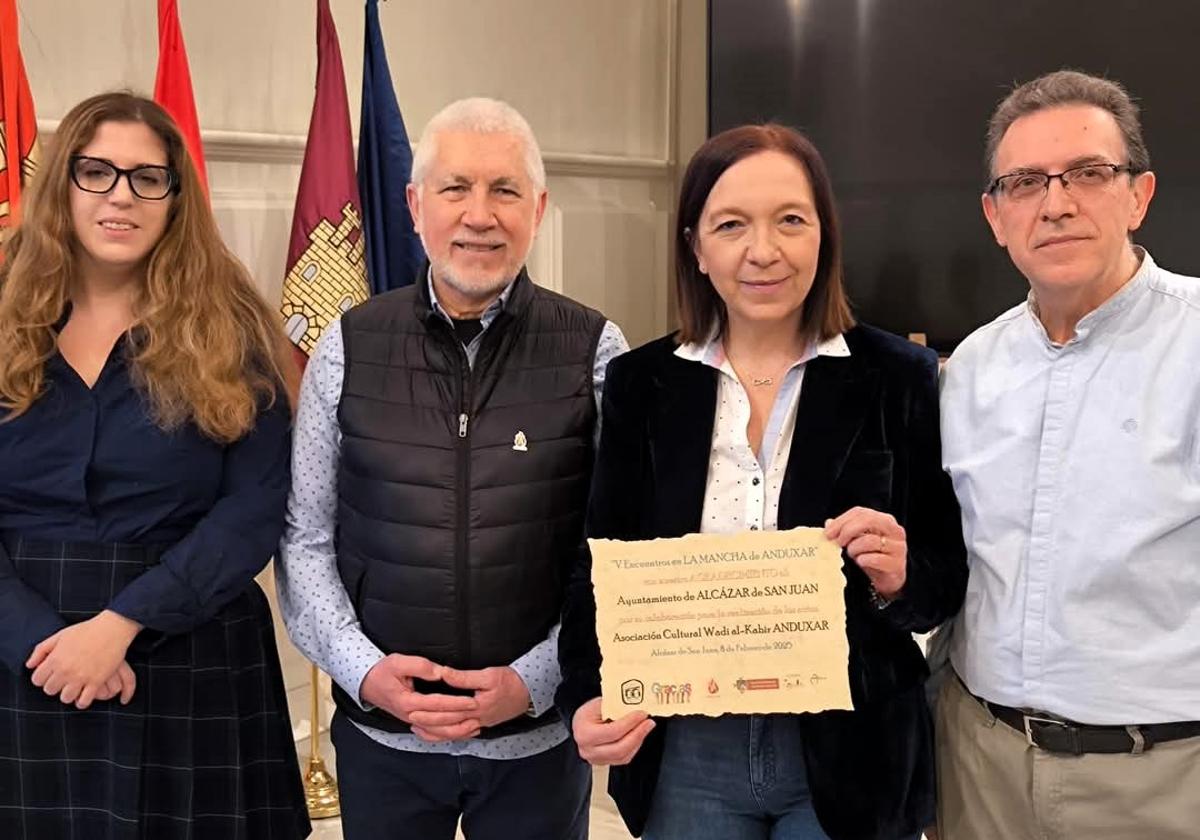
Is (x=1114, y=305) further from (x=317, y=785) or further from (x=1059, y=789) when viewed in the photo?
(x=317, y=785)

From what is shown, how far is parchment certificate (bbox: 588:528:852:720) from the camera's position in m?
1.39

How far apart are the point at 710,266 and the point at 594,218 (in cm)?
315

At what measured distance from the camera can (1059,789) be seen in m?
1.40

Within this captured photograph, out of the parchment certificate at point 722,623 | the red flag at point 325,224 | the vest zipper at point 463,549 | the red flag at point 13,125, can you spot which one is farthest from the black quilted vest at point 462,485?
the red flag at point 325,224

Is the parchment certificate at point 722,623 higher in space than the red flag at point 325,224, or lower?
lower

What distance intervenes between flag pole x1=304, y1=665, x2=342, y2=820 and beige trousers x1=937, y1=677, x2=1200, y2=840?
1.95 metres

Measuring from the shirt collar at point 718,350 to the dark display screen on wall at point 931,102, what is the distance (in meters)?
2.16

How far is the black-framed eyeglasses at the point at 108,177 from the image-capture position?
174cm

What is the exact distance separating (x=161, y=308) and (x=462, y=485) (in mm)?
513

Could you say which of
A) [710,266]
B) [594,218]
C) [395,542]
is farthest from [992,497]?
[594,218]

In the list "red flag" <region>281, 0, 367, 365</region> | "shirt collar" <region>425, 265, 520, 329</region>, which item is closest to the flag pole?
"red flag" <region>281, 0, 367, 365</region>

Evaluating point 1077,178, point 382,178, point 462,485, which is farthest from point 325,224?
point 1077,178

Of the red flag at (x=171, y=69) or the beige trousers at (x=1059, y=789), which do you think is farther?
the red flag at (x=171, y=69)

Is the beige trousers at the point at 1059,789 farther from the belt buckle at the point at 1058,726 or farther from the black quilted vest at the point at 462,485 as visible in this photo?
the black quilted vest at the point at 462,485
